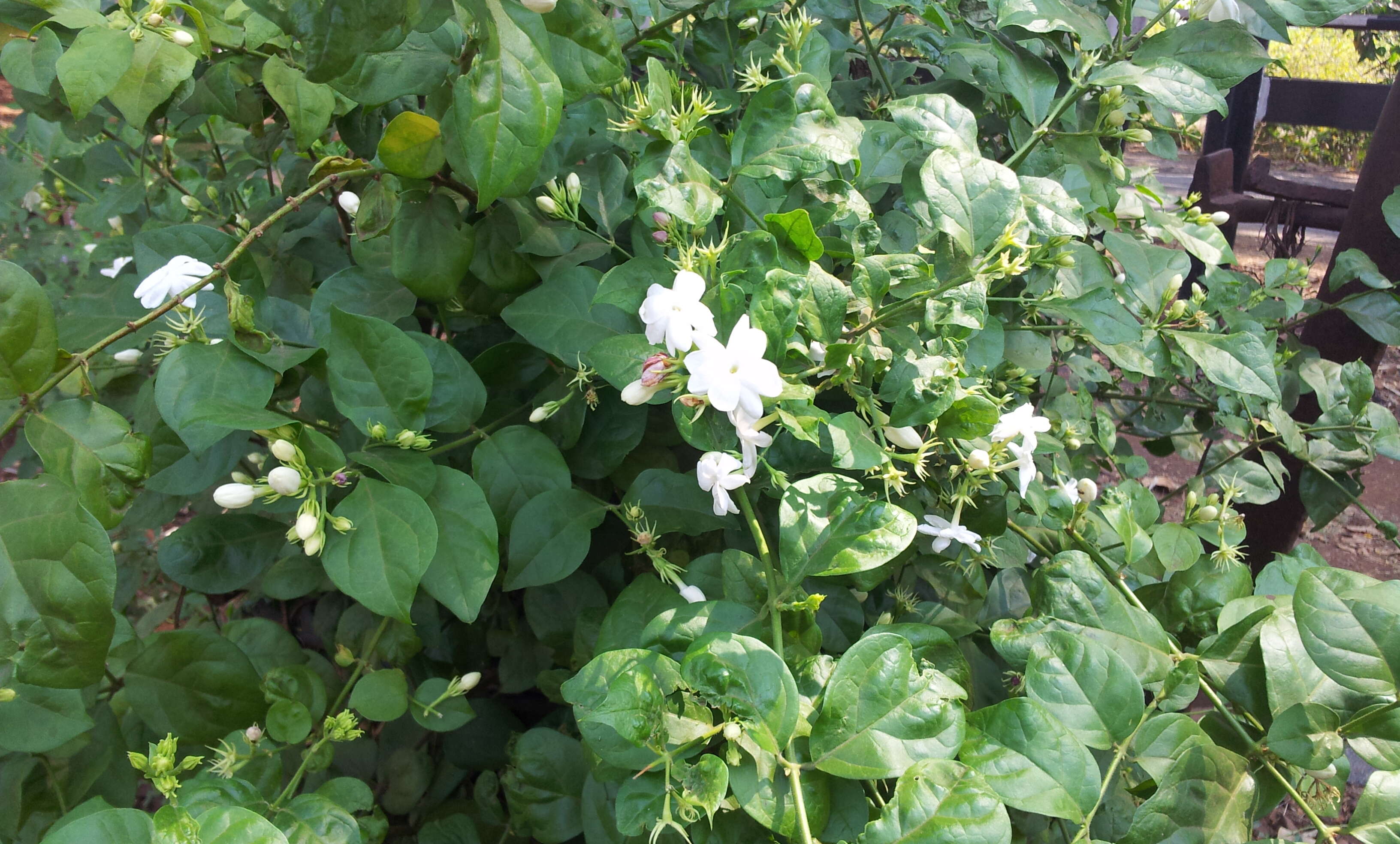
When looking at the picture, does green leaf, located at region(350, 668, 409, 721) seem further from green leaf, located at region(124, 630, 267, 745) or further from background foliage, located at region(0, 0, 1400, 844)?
green leaf, located at region(124, 630, 267, 745)

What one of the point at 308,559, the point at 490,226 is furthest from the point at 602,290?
the point at 308,559

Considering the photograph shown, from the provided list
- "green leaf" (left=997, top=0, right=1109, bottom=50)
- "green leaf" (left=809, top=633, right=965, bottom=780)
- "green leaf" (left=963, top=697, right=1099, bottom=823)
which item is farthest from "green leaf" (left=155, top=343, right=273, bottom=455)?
"green leaf" (left=997, top=0, right=1109, bottom=50)

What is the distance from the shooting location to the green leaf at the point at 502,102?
0.68m

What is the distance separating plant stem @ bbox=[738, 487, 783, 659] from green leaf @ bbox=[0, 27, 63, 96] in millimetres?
946

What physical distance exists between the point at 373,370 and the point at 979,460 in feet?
1.97

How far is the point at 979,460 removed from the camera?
79cm

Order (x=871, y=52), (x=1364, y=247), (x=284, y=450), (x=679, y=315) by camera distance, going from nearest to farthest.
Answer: (x=679, y=315) < (x=284, y=450) < (x=871, y=52) < (x=1364, y=247)

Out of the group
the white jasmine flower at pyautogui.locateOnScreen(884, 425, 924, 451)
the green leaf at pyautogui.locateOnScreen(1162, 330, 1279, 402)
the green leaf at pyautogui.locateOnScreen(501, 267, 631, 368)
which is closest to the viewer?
the white jasmine flower at pyautogui.locateOnScreen(884, 425, 924, 451)

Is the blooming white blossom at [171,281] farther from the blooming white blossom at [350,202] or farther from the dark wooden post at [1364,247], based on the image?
the dark wooden post at [1364,247]

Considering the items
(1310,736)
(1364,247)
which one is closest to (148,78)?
(1310,736)

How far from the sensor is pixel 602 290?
2.67ft

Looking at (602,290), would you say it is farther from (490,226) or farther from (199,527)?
(199,527)

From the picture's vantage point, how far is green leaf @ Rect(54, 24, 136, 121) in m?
0.79

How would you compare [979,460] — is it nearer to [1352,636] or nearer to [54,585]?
[1352,636]
